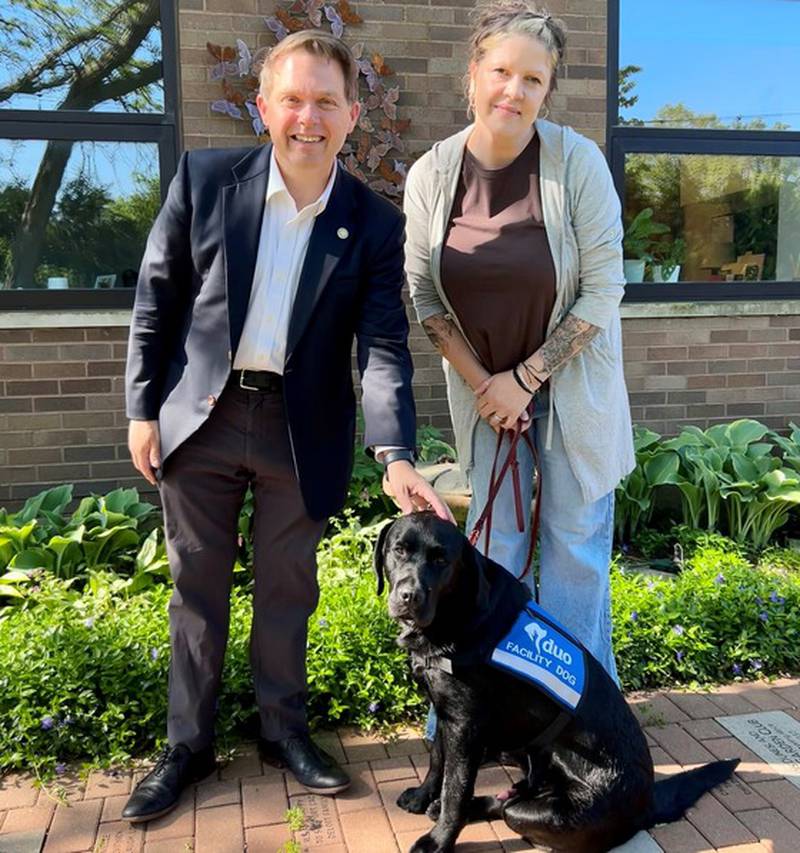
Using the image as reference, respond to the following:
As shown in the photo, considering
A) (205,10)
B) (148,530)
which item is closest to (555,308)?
(148,530)

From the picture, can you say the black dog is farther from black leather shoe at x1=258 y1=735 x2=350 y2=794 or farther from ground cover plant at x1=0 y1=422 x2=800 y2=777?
ground cover plant at x1=0 y1=422 x2=800 y2=777

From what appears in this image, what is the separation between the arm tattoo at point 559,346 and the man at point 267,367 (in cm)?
42

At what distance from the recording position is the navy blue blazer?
240cm

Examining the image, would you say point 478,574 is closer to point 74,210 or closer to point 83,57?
point 74,210

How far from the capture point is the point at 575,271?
2.62 metres

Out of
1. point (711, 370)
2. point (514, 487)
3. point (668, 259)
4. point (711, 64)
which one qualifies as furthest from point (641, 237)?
point (514, 487)

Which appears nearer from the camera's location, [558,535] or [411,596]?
[411,596]

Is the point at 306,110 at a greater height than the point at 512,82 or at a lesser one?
lesser

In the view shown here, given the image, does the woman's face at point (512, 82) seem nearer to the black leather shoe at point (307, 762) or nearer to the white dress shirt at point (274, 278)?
the white dress shirt at point (274, 278)

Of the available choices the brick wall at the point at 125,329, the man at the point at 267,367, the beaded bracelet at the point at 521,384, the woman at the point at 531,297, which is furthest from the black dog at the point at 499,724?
the brick wall at the point at 125,329

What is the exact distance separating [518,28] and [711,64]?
13.3ft

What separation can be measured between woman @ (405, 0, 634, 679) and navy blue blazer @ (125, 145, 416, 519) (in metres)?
0.22

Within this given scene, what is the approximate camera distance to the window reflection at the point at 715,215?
18.6ft

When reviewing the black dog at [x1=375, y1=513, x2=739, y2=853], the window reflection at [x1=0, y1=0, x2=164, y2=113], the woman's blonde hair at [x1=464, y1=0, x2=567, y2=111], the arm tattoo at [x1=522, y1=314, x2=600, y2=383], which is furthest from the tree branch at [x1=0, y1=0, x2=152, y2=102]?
the black dog at [x1=375, y1=513, x2=739, y2=853]
